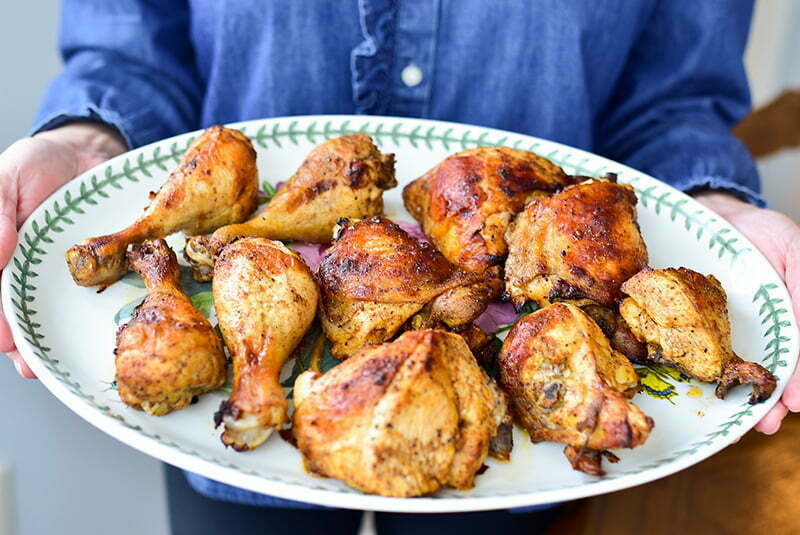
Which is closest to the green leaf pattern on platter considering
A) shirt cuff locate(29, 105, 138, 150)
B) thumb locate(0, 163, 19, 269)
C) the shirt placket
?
thumb locate(0, 163, 19, 269)

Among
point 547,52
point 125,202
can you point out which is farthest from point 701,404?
point 125,202

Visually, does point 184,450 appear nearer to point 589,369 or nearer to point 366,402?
point 366,402

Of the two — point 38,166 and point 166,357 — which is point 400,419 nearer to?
point 166,357

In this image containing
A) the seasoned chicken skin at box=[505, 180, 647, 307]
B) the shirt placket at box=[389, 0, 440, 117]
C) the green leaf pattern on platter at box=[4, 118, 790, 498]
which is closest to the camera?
the green leaf pattern on platter at box=[4, 118, 790, 498]

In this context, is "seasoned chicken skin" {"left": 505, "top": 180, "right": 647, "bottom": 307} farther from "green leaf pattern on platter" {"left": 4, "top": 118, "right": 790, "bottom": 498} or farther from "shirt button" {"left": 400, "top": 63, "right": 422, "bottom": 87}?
"shirt button" {"left": 400, "top": 63, "right": 422, "bottom": 87}

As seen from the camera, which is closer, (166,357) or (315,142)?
(166,357)

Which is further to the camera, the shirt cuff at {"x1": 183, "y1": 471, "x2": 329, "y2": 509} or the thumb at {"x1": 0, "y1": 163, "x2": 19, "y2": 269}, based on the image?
the shirt cuff at {"x1": 183, "y1": 471, "x2": 329, "y2": 509}

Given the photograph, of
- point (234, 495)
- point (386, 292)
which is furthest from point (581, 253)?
point (234, 495)
